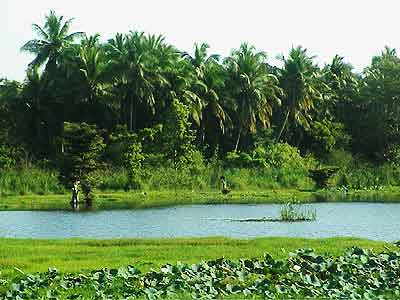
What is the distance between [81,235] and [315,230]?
708 cm

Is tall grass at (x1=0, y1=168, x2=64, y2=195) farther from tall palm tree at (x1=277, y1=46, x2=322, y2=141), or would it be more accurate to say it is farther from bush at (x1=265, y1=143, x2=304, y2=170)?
tall palm tree at (x1=277, y1=46, x2=322, y2=141)

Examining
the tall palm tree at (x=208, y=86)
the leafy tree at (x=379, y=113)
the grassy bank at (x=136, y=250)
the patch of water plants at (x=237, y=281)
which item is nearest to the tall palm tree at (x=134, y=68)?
the tall palm tree at (x=208, y=86)

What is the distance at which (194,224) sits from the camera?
25.5m

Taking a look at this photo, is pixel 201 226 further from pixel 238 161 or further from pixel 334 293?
pixel 238 161

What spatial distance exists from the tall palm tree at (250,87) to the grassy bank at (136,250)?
39.1m

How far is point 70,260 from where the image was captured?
14055 mm

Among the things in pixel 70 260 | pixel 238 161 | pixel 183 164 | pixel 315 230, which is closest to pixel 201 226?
pixel 315 230

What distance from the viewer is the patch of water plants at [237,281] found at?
9859 mm

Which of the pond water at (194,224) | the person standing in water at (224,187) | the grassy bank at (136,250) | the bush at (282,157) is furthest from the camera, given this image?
the bush at (282,157)

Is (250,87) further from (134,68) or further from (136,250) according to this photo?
(136,250)

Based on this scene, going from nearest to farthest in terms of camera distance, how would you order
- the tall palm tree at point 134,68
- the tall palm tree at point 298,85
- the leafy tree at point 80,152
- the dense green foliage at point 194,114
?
the leafy tree at point 80,152 < the dense green foliage at point 194,114 < the tall palm tree at point 134,68 < the tall palm tree at point 298,85

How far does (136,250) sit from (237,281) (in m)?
5.14

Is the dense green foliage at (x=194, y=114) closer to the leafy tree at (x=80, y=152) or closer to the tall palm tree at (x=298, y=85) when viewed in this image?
the tall palm tree at (x=298, y=85)

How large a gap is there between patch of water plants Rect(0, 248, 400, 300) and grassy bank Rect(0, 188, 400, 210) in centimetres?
2247
